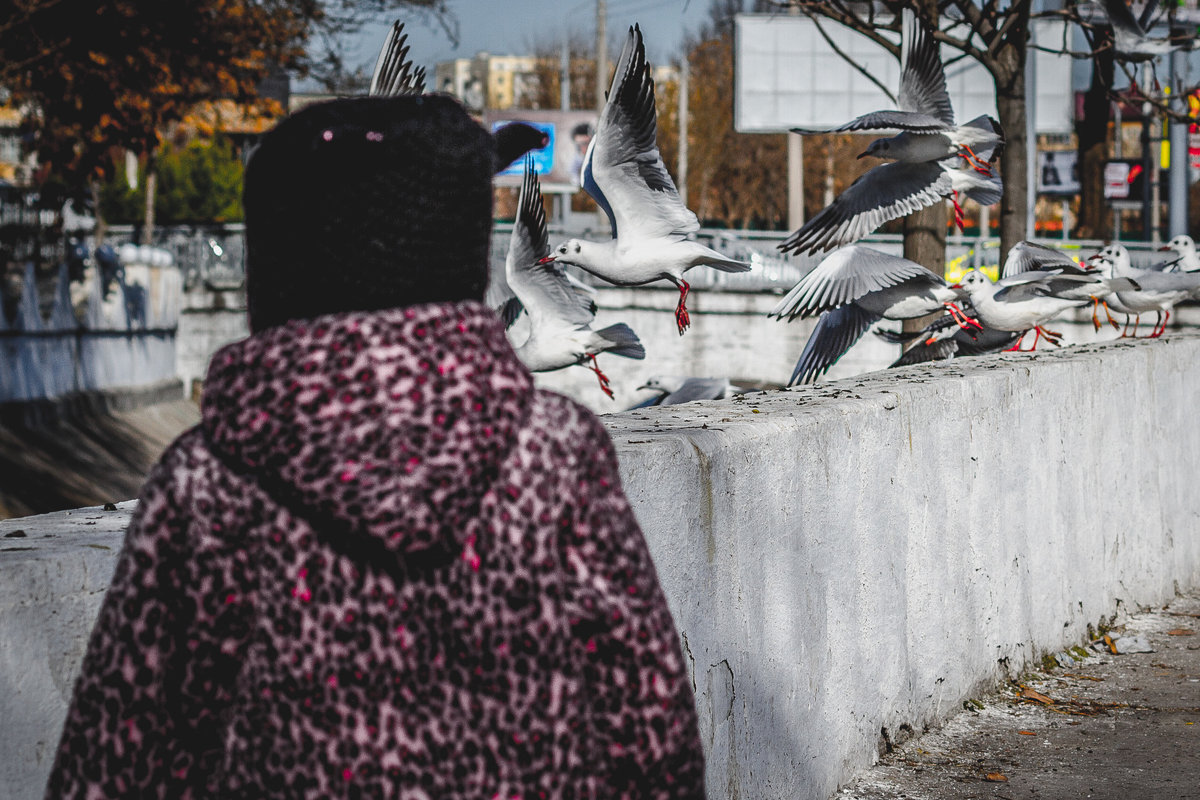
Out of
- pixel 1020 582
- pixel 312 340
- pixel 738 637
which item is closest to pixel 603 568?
pixel 312 340

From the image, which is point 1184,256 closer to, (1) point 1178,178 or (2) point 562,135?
(1) point 1178,178

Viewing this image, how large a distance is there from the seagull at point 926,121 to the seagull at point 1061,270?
92 cm

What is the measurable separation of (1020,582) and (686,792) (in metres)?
4.21

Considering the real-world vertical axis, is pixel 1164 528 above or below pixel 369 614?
below

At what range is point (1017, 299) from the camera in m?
8.96

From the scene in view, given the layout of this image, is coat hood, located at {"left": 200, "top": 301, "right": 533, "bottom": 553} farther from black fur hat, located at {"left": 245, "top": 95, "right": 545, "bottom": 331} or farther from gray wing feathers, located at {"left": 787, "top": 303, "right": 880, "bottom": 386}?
gray wing feathers, located at {"left": 787, "top": 303, "right": 880, "bottom": 386}

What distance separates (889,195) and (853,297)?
90 centimetres

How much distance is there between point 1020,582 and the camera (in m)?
5.89

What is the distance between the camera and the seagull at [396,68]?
6.61 metres

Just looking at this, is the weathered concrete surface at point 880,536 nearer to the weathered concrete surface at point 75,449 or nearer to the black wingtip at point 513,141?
the black wingtip at point 513,141

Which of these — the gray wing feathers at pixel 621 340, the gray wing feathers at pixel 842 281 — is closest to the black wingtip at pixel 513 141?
the gray wing feathers at pixel 842 281

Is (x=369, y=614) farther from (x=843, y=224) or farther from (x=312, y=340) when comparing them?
(x=843, y=224)

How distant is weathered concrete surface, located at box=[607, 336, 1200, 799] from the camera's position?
3.74 metres

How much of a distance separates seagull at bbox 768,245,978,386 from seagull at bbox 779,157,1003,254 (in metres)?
0.29
